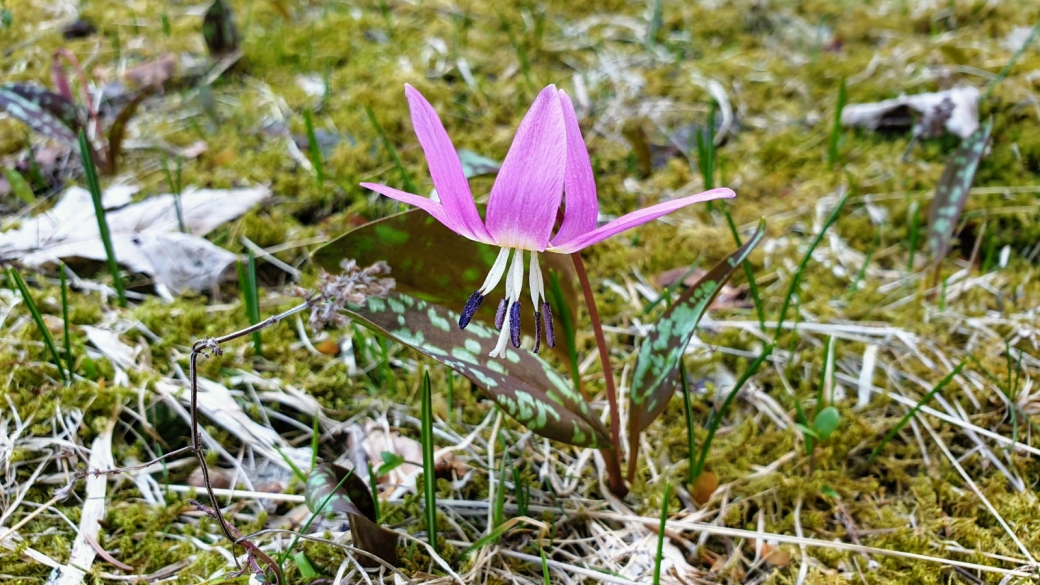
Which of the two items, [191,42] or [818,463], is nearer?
[818,463]

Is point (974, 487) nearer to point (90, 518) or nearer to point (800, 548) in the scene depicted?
point (800, 548)

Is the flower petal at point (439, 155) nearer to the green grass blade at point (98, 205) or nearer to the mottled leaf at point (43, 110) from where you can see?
the green grass blade at point (98, 205)

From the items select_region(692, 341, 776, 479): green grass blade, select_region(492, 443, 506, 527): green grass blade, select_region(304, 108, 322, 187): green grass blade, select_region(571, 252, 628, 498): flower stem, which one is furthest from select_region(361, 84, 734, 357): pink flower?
select_region(304, 108, 322, 187): green grass blade

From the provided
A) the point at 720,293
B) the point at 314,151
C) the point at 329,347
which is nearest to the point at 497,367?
the point at 329,347

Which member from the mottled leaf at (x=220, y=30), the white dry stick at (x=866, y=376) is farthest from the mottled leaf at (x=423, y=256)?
the mottled leaf at (x=220, y=30)

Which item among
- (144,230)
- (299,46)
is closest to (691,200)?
(144,230)

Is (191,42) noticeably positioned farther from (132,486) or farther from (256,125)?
(132,486)

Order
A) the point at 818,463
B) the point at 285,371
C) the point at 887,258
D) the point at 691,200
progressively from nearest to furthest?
the point at 691,200
the point at 818,463
the point at 285,371
the point at 887,258

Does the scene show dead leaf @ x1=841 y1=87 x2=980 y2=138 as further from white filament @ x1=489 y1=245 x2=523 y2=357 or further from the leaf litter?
white filament @ x1=489 y1=245 x2=523 y2=357
